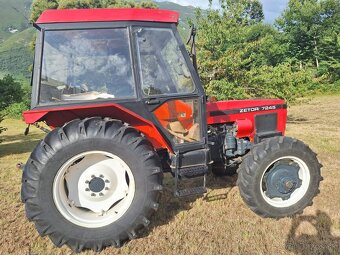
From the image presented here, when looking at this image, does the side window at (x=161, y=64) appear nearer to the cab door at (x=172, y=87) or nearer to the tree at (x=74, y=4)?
the cab door at (x=172, y=87)

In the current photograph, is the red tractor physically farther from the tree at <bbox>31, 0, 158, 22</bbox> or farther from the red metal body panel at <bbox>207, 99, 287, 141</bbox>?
the tree at <bbox>31, 0, 158, 22</bbox>

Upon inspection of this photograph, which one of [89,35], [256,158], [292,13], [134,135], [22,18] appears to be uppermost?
[22,18]

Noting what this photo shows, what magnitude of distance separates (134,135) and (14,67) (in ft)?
176

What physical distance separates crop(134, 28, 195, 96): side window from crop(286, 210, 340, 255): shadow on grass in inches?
Result: 73.5

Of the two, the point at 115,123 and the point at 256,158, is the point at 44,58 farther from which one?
the point at 256,158

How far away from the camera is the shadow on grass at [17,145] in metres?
9.65

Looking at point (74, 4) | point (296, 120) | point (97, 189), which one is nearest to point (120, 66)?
point (97, 189)

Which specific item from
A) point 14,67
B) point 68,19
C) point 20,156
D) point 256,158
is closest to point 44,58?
point 68,19

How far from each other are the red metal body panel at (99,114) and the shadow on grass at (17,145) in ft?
21.3

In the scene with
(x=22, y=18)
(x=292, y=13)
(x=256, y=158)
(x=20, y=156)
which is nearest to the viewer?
(x=256, y=158)

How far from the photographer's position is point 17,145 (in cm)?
1093

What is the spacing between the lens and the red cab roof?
10.9 ft

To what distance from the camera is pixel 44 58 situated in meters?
3.34

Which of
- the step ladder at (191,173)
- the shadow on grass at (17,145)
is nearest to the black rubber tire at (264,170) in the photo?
the step ladder at (191,173)
